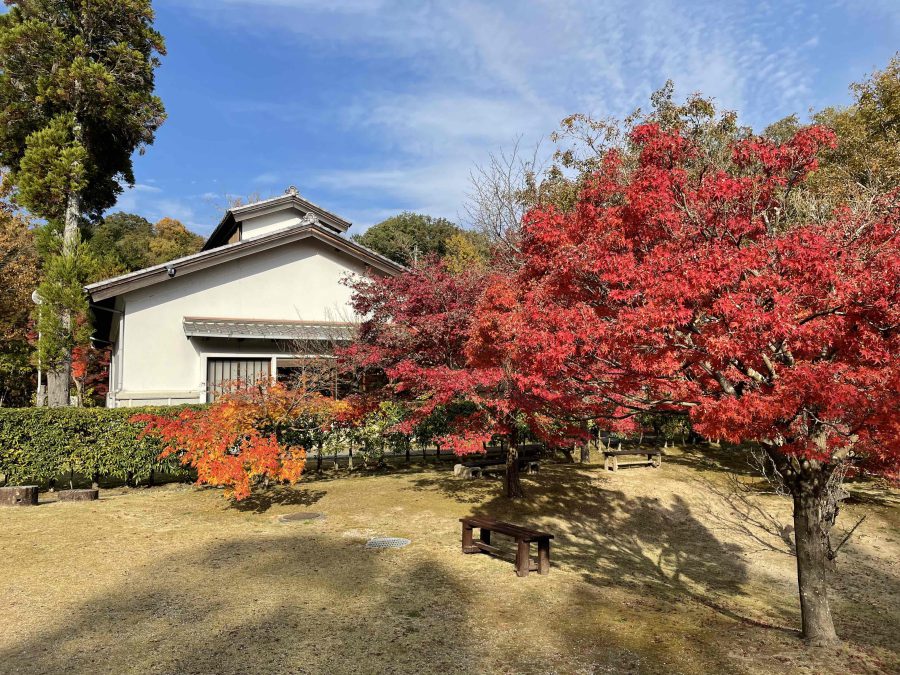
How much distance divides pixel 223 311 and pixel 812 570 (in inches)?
721

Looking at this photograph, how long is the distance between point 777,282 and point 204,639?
6807 mm

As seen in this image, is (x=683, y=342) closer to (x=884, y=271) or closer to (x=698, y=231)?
(x=698, y=231)

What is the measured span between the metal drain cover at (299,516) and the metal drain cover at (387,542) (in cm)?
195

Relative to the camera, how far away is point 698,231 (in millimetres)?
6473

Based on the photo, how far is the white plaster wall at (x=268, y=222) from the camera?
23812 millimetres

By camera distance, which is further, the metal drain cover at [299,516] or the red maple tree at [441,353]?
the red maple tree at [441,353]

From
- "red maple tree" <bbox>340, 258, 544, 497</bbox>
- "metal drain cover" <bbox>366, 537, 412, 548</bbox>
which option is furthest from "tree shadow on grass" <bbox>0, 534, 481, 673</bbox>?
"red maple tree" <bbox>340, 258, 544, 497</bbox>

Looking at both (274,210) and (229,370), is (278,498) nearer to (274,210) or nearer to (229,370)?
(229,370)

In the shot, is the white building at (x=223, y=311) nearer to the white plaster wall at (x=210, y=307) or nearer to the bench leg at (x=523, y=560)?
the white plaster wall at (x=210, y=307)

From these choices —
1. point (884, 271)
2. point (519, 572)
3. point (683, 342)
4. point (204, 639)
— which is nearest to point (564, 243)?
point (683, 342)

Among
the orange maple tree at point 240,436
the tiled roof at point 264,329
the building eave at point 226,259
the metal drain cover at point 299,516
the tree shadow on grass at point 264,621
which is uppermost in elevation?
the building eave at point 226,259

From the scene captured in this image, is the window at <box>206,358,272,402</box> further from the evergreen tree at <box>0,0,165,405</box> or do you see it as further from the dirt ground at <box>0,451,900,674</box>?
the dirt ground at <box>0,451,900,674</box>

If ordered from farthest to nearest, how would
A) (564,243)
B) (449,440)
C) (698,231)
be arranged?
1. (449,440)
2. (564,243)
3. (698,231)

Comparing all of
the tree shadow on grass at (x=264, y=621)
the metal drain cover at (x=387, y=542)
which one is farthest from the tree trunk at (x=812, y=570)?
the metal drain cover at (x=387, y=542)
